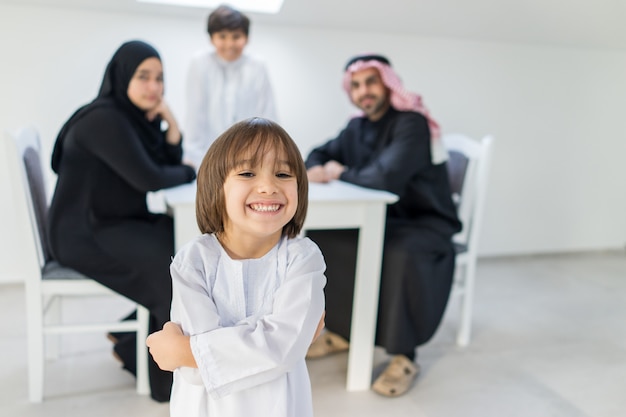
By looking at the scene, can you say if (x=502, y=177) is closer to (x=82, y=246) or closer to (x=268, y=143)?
(x=82, y=246)

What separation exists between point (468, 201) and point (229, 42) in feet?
3.79

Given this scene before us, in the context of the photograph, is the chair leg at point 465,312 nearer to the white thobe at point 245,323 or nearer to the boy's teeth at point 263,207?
the white thobe at point 245,323

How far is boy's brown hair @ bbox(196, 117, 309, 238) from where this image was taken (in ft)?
2.72

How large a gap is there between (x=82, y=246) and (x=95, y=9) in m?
1.37

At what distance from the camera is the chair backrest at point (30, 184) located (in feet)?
4.92

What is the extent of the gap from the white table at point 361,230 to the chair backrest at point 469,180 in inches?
20.6

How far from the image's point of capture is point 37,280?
5.17ft

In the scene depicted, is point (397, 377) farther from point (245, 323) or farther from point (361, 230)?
point (245, 323)

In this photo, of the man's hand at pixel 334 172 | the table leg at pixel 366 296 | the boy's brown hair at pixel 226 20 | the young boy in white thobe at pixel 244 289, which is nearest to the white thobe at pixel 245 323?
the young boy in white thobe at pixel 244 289

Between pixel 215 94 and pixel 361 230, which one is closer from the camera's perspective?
pixel 361 230

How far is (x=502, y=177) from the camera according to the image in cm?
327

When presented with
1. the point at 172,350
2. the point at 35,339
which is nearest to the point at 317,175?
the point at 35,339

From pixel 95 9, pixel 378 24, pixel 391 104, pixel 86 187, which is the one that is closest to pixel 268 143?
pixel 86 187

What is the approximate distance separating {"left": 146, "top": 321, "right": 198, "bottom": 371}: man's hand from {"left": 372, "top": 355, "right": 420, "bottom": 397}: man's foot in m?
1.08
